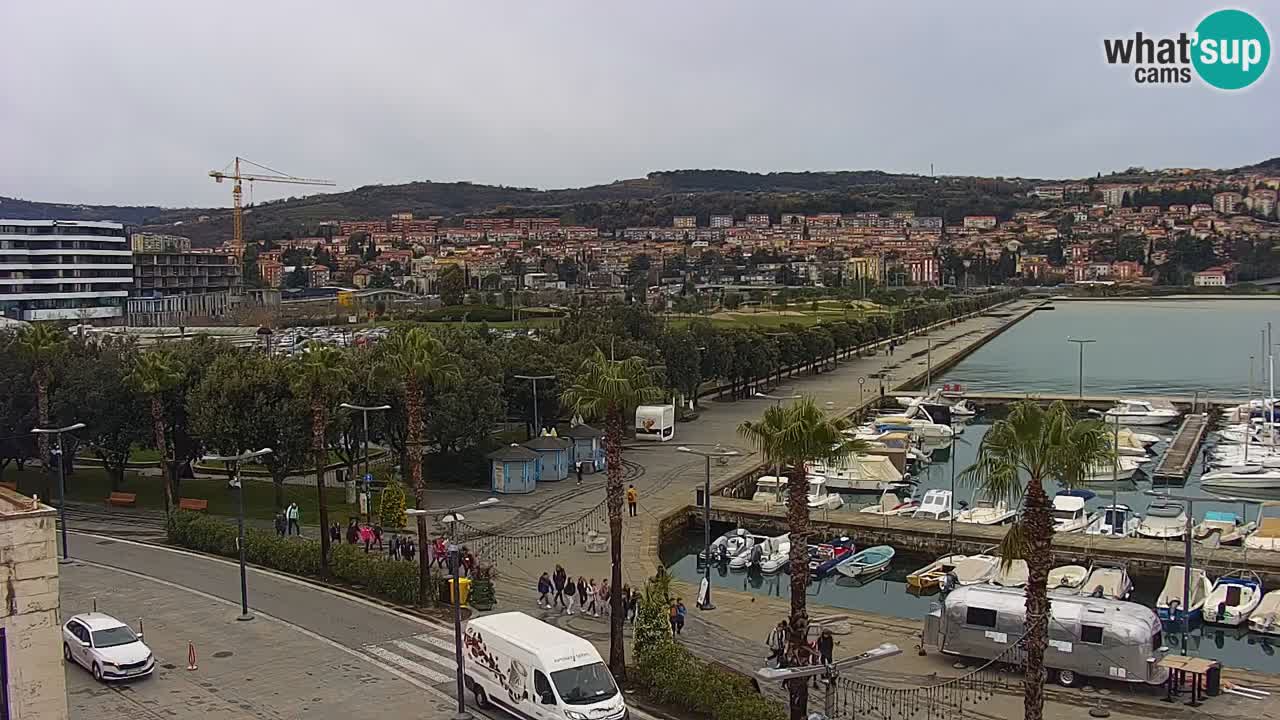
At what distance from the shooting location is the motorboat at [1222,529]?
3350 cm

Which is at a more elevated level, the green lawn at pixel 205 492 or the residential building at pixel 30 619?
the residential building at pixel 30 619

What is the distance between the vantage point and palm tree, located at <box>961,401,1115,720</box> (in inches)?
585

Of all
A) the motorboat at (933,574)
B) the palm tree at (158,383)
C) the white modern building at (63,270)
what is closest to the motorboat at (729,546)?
the motorboat at (933,574)

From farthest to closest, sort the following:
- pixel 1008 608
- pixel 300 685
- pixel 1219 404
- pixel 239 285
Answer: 1. pixel 239 285
2. pixel 1219 404
3. pixel 1008 608
4. pixel 300 685

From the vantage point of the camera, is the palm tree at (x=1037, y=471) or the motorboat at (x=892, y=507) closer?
the palm tree at (x=1037, y=471)

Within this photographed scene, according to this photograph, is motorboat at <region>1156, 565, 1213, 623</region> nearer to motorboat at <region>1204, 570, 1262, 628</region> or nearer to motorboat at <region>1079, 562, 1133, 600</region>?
motorboat at <region>1204, 570, 1262, 628</region>

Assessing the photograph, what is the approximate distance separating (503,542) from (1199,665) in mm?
17824

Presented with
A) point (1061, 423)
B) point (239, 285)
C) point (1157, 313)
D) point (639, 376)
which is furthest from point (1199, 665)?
point (1157, 313)

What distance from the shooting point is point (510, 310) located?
11225cm

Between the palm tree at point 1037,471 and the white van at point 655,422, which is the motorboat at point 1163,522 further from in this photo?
the palm tree at point 1037,471

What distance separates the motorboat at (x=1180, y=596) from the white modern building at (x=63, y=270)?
92.3 m

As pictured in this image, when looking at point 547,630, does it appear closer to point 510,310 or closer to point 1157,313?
point 510,310

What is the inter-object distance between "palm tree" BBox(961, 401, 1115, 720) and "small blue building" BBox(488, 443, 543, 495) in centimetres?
2489

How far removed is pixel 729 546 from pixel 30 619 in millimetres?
21891
